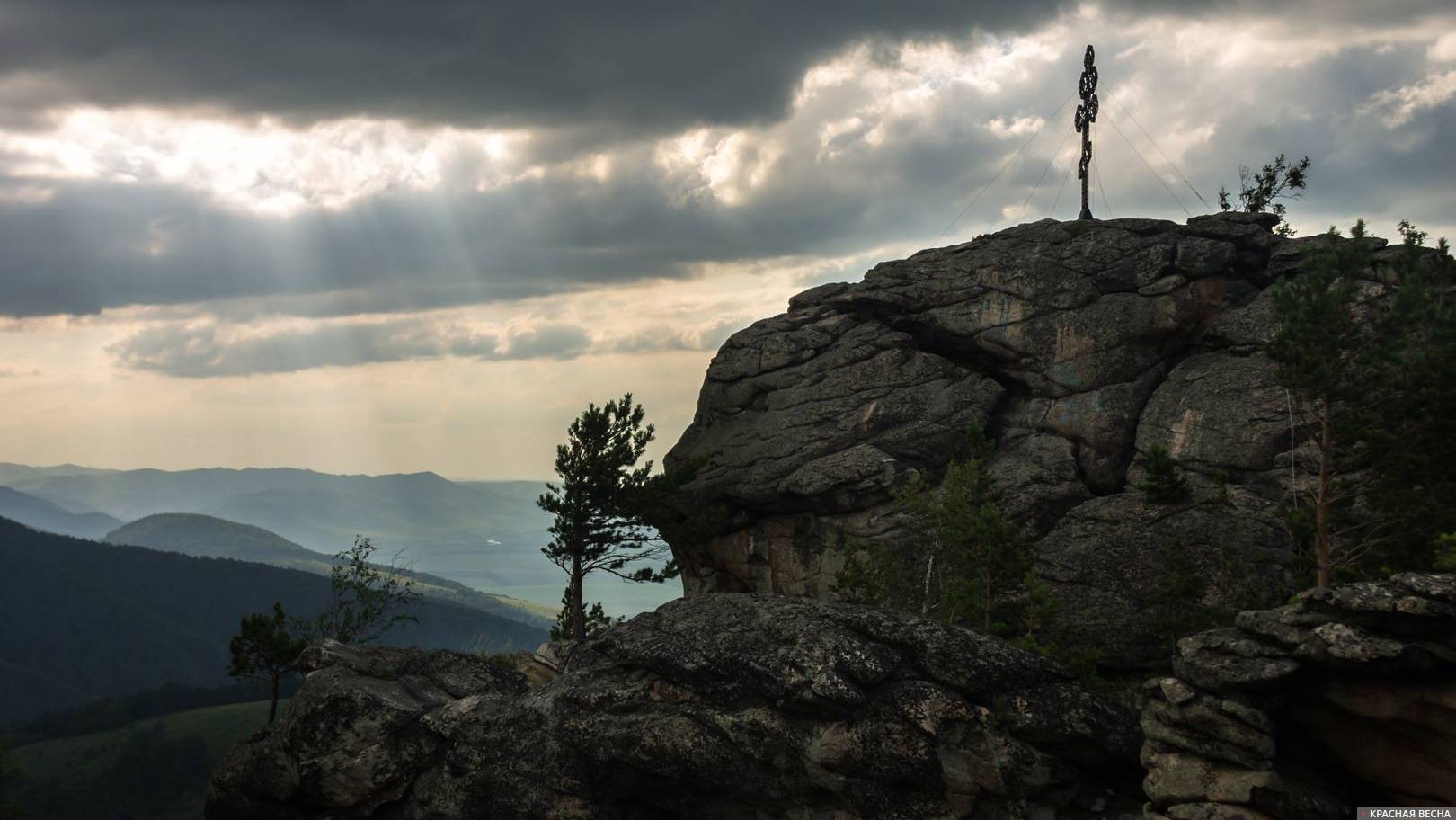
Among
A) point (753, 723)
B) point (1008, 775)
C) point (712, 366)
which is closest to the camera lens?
point (1008, 775)

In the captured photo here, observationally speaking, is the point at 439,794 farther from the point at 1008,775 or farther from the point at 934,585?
the point at 934,585

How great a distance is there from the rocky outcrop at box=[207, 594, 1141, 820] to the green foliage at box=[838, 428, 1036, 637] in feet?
55.5

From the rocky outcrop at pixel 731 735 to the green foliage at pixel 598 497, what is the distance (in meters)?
29.6

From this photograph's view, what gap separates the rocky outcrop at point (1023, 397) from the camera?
55.6 m

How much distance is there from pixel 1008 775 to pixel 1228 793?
217 inches

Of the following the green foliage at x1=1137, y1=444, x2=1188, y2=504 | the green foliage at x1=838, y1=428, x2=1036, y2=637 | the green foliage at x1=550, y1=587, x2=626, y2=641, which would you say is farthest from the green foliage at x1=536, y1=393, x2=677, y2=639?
the green foliage at x1=1137, y1=444, x2=1188, y2=504

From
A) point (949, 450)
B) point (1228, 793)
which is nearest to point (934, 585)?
point (949, 450)

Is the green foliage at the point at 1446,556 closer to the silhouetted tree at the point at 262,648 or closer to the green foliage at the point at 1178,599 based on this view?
the green foliage at the point at 1178,599

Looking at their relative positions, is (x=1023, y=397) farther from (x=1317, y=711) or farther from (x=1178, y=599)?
(x=1317, y=711)

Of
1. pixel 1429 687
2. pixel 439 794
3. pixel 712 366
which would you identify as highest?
pixel 712 366

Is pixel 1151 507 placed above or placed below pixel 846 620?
above

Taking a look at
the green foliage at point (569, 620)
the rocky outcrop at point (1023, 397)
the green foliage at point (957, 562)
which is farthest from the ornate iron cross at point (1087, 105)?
the green foliage at point (569, 620)

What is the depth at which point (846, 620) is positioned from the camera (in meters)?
32.1

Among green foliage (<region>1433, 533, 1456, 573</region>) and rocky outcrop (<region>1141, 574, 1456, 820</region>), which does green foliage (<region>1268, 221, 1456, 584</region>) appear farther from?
rocky outcrop (<region>1141, 574, 1456, 820</region>)
